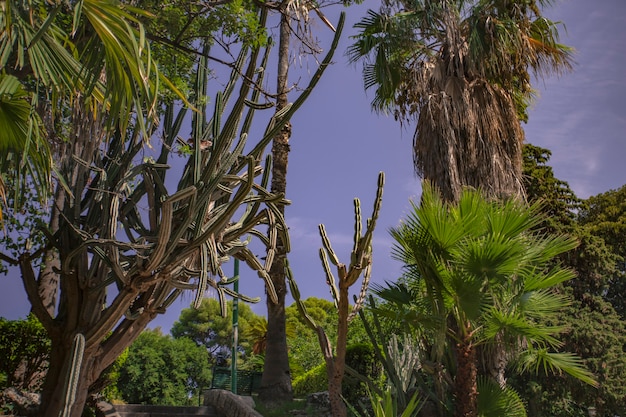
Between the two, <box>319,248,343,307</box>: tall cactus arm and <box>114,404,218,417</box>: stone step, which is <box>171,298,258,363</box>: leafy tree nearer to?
<box>114,404,218,417</box>: stone step

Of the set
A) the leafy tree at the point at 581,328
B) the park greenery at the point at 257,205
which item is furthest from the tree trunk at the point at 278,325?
the leafy tree at the point at 581,328

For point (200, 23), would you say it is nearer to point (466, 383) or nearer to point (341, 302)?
point (341, 302)

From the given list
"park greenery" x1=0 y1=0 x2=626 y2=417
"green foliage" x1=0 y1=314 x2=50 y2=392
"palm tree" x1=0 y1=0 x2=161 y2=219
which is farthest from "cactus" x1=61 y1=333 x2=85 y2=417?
"green foliage" x1=0 y1=314 x2=50 y2=392

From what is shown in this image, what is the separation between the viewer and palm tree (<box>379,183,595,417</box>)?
284 inches

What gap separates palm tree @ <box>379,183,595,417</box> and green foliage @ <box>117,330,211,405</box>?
1344 centimetres

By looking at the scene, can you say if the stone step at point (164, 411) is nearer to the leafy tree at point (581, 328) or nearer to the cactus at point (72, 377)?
the cactus at point (72, 377)

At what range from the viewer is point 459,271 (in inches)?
290

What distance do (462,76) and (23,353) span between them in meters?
9.34

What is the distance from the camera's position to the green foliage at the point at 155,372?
63.6 feet

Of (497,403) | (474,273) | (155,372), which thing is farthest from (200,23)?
(155,372)

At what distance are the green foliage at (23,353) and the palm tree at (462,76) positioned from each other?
24.2 feet

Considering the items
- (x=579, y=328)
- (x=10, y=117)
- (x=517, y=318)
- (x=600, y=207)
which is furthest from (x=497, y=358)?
(x=600, y=207)

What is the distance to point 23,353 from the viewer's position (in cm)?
908

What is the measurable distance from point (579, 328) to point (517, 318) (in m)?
7.36
